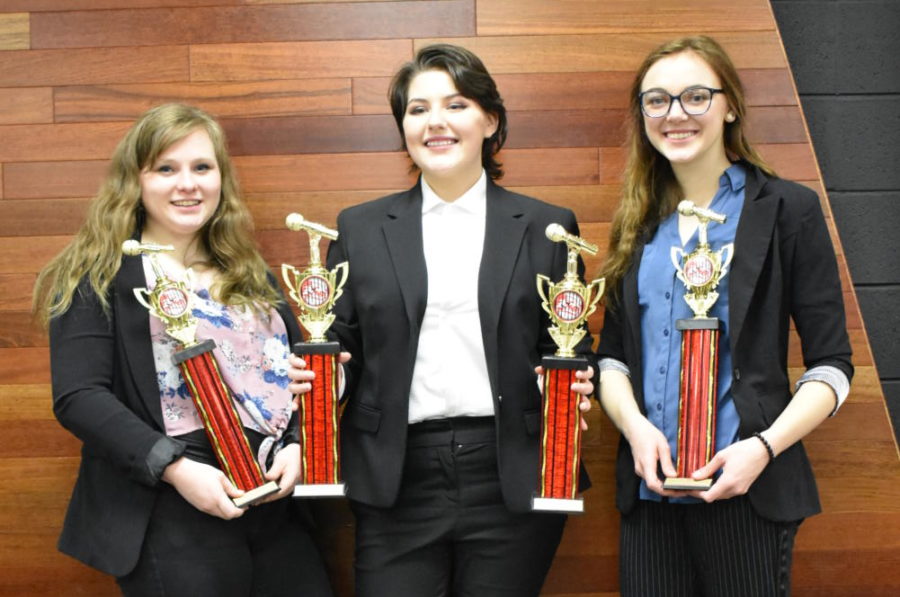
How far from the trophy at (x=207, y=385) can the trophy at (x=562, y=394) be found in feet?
1.83

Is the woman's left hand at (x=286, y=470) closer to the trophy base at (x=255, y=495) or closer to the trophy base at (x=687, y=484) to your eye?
the trophy base at (x=255, y=495)

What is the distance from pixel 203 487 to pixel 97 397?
28cm

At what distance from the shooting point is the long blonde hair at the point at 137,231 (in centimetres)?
195

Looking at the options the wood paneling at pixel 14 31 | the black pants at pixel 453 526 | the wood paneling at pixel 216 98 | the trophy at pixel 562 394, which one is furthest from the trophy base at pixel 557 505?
the wood paneling at pixel 14 31

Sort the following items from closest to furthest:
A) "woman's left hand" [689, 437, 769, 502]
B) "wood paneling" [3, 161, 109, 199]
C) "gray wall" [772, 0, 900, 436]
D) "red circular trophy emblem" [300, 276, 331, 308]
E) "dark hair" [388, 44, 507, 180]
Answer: "woman's left hand" [689, 437, 769, 502] → "red circular trophy emblem" [300, 276, 331, 308] → "dark hair" [388, 44, 507, 180] → "wood paneling" [3, 161, 109, 199] → "gray wall" [772, 0, 900, 436]

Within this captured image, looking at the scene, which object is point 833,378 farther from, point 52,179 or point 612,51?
point 52,179

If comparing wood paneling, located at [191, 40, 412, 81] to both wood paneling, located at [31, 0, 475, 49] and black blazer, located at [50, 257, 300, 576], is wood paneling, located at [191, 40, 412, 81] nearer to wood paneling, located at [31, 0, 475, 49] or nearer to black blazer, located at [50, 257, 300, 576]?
wood paneling, located at [31, 0, 475, 49]

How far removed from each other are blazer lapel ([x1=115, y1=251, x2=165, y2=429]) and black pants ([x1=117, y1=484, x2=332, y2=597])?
7.4 inches

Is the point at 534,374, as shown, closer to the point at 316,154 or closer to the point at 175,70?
the point at 316,154

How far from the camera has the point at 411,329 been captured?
1896 millimetres

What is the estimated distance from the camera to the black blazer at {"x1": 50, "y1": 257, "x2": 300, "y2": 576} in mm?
1813

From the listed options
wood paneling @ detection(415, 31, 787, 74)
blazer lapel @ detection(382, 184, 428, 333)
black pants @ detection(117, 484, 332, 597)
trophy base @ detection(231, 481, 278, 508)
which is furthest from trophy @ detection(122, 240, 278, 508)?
wood paneling @ detection(415, 31, 787, 74)

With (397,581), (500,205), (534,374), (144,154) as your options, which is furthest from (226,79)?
(397,581)

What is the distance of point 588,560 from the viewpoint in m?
2.51
